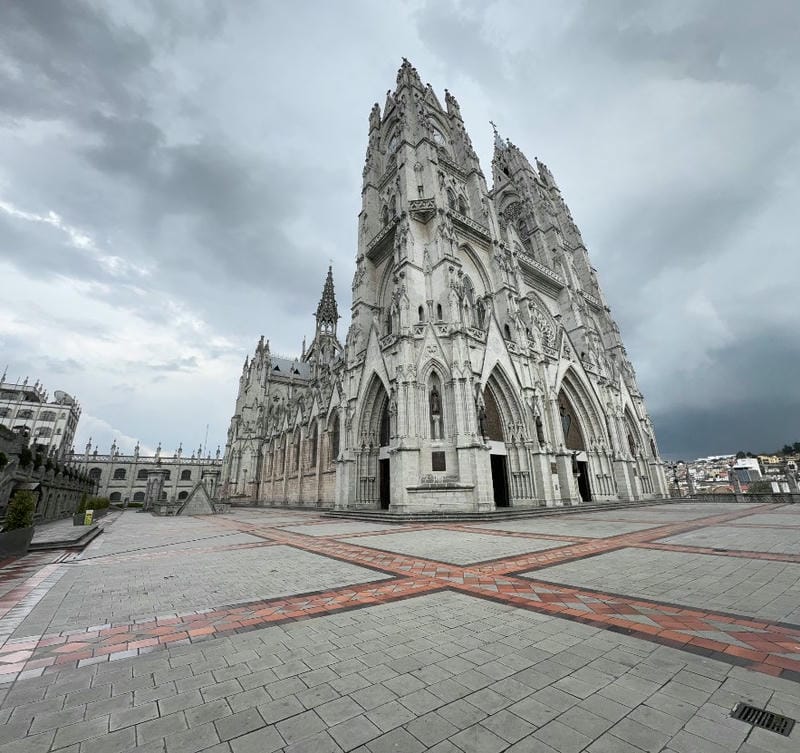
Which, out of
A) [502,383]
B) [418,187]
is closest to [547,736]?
[502,383]

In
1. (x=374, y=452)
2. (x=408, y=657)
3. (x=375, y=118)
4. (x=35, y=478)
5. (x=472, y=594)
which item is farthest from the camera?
(x=375, y=118)

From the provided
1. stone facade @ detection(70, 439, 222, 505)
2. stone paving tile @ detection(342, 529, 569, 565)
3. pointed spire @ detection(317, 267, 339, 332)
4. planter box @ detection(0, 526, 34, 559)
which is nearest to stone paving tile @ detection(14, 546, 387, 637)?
stone paving tile @ detection(342, 529, 569, 565)

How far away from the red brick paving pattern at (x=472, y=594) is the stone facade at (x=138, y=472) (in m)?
58.0

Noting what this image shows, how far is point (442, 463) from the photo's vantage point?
1748 cm

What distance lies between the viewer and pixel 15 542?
8086mm

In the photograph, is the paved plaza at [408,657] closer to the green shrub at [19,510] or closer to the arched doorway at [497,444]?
the green shrub at [19,510]

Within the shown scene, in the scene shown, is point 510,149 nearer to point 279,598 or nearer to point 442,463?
point 442,463

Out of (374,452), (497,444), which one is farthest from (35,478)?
A: (497,444)

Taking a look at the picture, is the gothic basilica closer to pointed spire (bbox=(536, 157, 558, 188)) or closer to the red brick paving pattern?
pointed spire (bbox=(536, 157, 558, 188))

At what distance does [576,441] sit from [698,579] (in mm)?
22431

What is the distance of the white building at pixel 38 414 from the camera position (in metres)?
52.0

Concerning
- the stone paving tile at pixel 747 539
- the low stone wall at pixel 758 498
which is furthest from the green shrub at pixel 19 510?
the low stone wall at pixel 758 498

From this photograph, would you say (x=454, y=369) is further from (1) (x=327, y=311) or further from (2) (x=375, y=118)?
(1) (x=327, y=311)

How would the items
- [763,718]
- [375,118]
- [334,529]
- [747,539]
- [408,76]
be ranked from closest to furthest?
[763,718] → [747,539] → [334,529] → [408,76] → [375,118]
